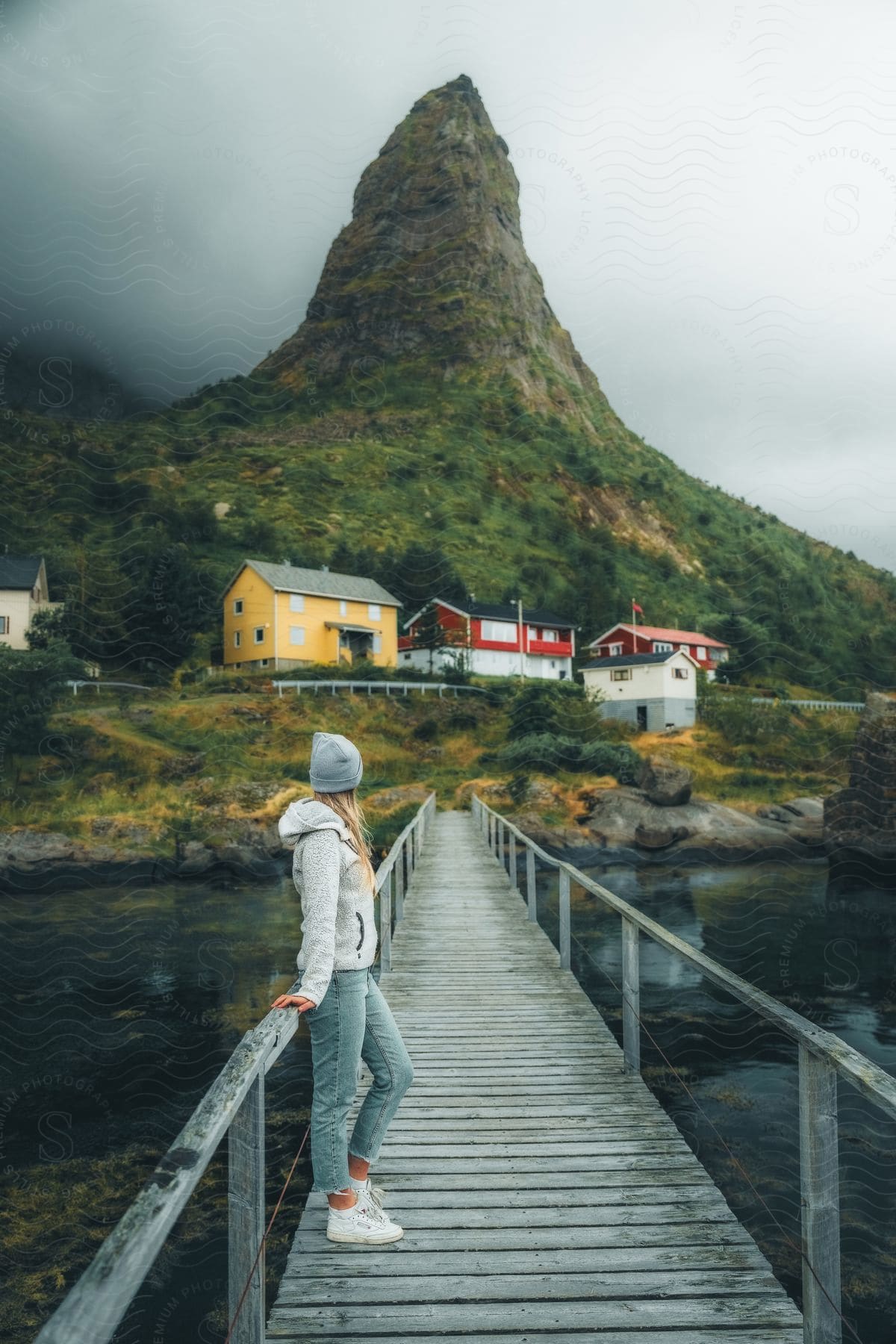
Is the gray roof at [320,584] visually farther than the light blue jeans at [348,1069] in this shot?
Yes

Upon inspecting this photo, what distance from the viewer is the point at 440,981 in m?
8.38

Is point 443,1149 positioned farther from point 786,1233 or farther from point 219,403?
point 219,403

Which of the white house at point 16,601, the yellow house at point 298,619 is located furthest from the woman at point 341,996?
the white house at point 16,601

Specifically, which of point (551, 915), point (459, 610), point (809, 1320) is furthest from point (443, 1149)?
point (459, 610)

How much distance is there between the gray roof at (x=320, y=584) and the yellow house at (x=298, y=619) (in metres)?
0.05

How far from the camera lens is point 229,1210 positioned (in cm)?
248

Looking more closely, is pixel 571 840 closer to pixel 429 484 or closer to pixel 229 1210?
pixel 229 1210

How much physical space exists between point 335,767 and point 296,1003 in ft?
2.86

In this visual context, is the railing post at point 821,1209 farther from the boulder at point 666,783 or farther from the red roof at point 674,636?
the red roof at point 674,636

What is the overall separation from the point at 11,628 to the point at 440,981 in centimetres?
4056

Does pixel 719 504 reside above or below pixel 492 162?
below

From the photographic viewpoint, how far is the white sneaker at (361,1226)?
337 centimetres

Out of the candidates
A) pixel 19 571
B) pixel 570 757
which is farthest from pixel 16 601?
pixel 570 757

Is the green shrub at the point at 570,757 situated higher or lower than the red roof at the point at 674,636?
lower
